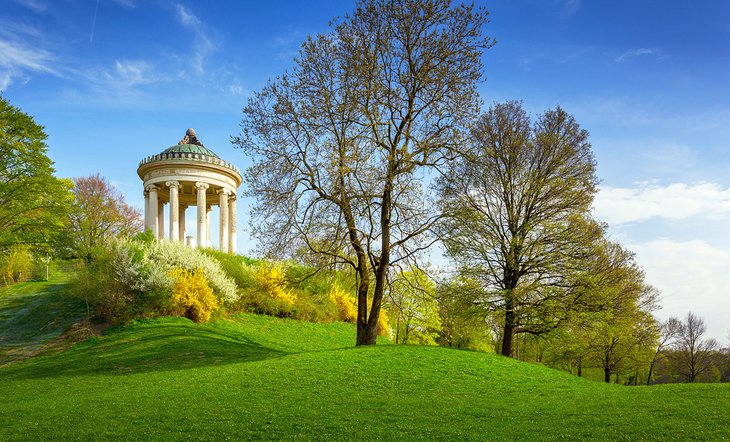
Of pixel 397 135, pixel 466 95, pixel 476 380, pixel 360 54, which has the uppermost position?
pixel 360 54

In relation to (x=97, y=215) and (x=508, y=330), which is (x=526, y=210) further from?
(x=97, y=215)

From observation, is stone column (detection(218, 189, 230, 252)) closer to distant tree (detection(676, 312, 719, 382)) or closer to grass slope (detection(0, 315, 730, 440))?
grass slope (detection(0, 315, 730, 440))

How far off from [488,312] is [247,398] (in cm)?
1338

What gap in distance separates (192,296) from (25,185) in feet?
41.9

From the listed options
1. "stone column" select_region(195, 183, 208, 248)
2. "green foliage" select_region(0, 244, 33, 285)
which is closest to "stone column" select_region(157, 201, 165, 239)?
"stone column" select_region(195, 183, 208, 248)

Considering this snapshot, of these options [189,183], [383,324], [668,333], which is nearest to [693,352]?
[668,333]

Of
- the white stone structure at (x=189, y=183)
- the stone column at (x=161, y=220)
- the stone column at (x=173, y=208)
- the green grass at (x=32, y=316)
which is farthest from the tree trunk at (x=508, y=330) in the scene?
the stone column at (x=161, y=220)

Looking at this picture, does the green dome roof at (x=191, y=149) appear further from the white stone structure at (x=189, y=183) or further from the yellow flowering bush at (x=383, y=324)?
the yellow flowering bush at (x=383, y=324)

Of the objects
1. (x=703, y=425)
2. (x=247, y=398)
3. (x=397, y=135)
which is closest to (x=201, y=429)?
(x=247, y=398)

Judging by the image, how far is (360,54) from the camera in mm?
16656

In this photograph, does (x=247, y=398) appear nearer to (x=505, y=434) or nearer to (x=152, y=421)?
(x=152, y=421)

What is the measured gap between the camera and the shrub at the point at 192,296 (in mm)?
20188

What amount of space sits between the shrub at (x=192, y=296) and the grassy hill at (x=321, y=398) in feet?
11.5

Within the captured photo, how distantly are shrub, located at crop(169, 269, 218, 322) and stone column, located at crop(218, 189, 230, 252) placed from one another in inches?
551
